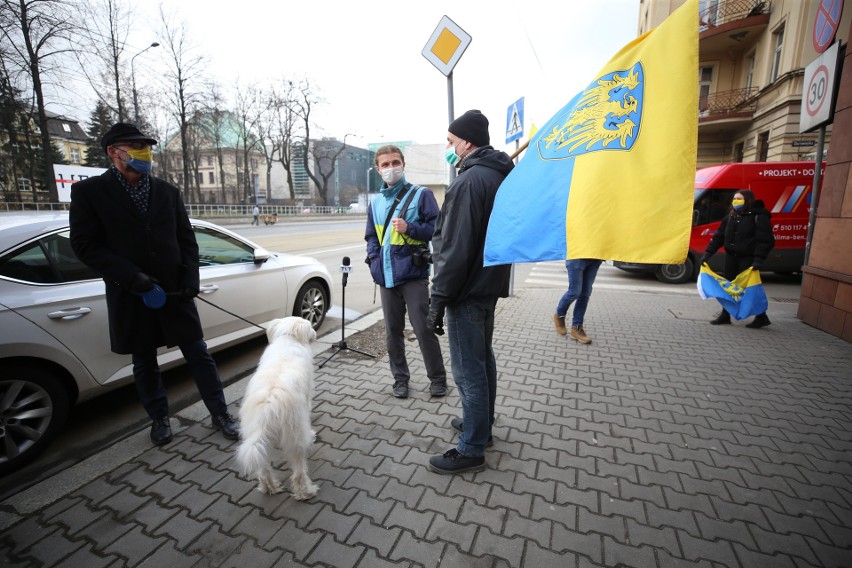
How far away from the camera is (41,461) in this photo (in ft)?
9.57

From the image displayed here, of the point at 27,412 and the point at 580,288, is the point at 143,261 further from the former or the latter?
the point at 580,288

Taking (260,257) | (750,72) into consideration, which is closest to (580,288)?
(260,257)

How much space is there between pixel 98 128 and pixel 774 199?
42.8 meters

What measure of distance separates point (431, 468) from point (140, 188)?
2909 mm

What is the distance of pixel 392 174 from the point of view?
3.69 metres

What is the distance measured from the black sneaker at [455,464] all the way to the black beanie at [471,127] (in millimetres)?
2091

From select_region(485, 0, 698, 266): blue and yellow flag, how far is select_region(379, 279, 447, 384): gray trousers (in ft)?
4.71

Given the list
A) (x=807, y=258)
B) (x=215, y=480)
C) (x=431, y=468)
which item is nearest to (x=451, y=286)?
(x=431, y=468)

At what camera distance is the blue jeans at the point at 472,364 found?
2.57 metres

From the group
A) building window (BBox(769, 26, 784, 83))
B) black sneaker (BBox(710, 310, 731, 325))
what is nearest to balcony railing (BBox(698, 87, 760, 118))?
building window (BBox(769, 26, 784, 83))

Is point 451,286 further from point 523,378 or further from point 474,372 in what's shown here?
point 523,378

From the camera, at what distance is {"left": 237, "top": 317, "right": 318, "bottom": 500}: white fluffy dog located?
2127 mm

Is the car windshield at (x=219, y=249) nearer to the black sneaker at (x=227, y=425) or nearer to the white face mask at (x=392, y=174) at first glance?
the black sneaker at (x=227, y=425)

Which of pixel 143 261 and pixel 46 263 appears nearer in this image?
pixel 143 261
